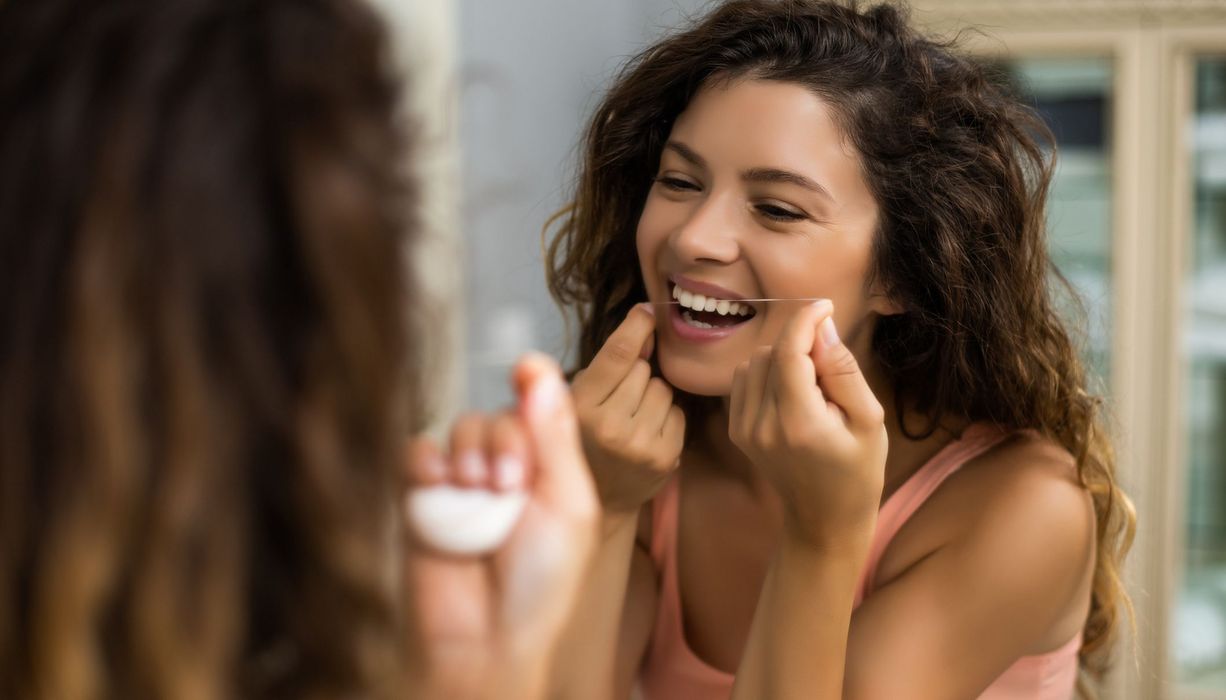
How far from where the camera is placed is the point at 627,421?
856 mm

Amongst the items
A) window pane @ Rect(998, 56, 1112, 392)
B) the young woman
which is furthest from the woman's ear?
window pane @ Rect(998, 56, 1112, 392)

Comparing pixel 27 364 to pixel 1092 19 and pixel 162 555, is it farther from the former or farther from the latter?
pixel 1092 19

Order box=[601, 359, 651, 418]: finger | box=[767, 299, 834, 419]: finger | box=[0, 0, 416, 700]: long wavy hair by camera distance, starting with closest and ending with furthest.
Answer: box=[0, 0, 416, 700]: long wavy hair, box=[767, 299, 834, 419]: finger, box=[601, 359, 651, 418]: finger

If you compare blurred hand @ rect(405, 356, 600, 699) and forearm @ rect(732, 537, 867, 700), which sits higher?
blurred hand @ rect(405, 356, 600, 699)

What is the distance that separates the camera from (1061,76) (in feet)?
6.97

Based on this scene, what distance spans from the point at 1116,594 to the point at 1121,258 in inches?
40.4

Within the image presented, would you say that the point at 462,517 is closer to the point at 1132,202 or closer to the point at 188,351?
the point at 188,351

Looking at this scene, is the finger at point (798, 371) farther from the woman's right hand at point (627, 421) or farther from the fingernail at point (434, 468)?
the fingernail at point (434, 468)

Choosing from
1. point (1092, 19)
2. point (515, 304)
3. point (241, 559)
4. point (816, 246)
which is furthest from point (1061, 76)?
point (241, 559)

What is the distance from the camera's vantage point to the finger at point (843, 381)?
774mm

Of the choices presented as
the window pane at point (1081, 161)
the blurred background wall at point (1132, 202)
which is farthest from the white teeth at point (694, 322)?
the window pane at point (1081, 161)

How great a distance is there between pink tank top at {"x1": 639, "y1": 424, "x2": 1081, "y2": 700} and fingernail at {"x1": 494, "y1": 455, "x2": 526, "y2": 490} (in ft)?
1.88

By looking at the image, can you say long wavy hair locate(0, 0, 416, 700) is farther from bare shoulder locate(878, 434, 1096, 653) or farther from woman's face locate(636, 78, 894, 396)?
bare shoulder locate(878, 434, 1096, 653)

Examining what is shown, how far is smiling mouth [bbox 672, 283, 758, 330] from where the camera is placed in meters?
0.94
